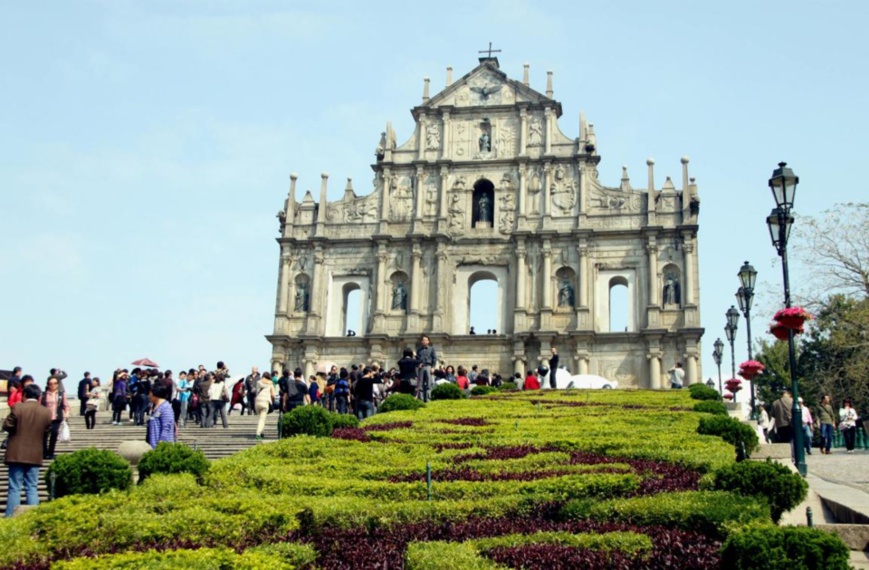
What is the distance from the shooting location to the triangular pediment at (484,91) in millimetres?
46219

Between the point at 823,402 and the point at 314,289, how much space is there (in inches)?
989

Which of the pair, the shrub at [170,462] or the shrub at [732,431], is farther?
the shrub at [732,431]

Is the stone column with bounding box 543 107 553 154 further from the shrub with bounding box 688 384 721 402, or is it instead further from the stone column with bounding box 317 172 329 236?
the shrub with bounding box 688 384 721 402

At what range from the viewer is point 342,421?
18.5 meters

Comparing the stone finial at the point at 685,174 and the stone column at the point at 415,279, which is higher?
the stone finial at the point at 685,174

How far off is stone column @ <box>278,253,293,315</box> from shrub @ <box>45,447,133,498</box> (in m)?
33.0

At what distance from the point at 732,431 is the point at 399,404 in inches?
335

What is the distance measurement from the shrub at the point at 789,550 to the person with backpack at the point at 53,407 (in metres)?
12.1

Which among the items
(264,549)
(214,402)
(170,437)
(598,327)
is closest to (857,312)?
(598,327)

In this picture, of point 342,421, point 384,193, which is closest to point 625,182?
point 384,193

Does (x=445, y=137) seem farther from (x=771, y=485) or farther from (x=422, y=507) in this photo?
(x=771, y=485)

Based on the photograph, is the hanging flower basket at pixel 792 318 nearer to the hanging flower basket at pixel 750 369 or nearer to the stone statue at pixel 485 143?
the hanging flower basket at pixel 750 369

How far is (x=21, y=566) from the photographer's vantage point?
8.63 meters

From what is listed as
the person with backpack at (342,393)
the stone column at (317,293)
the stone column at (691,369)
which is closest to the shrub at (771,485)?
the person with backpack at (342,393)
